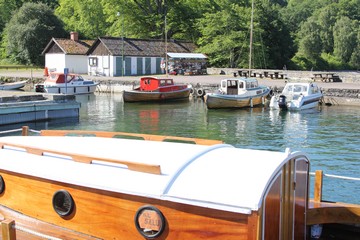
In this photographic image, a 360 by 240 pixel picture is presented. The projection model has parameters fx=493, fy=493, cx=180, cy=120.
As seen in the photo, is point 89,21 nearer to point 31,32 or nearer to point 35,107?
point 31,32

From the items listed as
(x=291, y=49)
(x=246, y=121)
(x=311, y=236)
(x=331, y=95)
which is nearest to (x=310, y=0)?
(x=291, y=49)

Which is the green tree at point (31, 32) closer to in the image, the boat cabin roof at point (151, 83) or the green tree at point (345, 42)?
the boat cabin roof at point (151, 83)

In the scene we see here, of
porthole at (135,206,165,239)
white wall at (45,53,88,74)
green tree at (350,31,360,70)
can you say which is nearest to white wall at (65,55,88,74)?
white wall at (45,53,88,74)

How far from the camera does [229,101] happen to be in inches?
1548

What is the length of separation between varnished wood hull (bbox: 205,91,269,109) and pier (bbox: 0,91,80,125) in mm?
11301

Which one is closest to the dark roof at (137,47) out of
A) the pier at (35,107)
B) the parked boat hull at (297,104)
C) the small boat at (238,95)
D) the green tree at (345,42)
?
the small boat at (238,95)

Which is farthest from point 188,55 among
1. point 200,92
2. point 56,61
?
point 56,61

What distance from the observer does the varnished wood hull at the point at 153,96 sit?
144 feet

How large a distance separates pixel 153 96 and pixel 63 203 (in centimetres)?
3849

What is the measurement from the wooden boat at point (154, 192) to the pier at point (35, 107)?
20827 mm

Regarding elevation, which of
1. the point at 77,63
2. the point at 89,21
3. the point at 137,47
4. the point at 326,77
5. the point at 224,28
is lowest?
the point at 326,77

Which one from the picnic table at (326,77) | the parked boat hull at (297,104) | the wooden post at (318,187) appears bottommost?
the parked boat hull at (297,104)

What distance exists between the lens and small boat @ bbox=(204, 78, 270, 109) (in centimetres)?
3884

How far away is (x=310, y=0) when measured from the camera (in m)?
158
